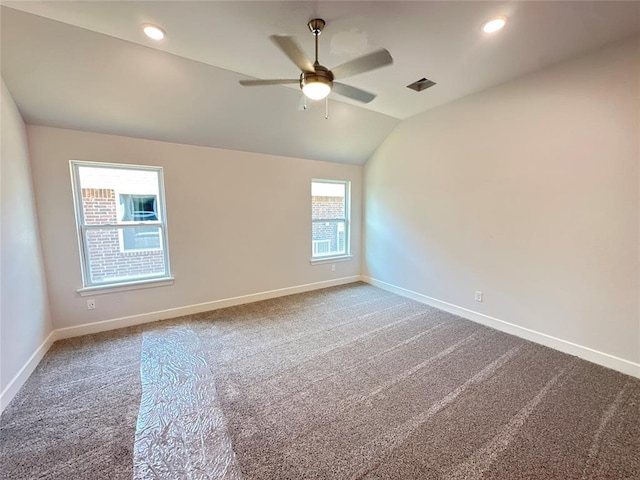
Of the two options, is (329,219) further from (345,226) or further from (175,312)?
Answer: (175,312)

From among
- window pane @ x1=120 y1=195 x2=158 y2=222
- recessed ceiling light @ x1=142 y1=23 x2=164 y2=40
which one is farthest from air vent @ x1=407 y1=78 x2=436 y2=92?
window pane @ x1=120 y1=195 x2=158 y2=222

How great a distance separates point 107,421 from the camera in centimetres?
181

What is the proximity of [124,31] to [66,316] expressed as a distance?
298 centimetres

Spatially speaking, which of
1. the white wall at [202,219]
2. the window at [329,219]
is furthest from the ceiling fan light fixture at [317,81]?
the window at [329,219]

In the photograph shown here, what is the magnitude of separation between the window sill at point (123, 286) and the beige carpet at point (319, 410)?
0.50 m

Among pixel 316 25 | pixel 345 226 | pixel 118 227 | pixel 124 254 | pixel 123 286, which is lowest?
pixel 123 286

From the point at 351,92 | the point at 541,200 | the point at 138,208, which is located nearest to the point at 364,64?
the point at 351,92

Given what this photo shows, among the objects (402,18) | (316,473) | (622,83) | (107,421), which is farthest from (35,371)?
(622,83)

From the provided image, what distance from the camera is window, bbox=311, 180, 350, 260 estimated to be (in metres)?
4.75

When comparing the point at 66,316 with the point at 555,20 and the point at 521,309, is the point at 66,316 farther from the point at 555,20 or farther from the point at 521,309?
the point at 555,20

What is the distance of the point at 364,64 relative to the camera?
1.74 metres

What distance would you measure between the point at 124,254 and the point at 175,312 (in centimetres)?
97

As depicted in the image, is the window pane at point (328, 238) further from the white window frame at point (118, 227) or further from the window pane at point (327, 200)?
the white window frame at point (118, 227)

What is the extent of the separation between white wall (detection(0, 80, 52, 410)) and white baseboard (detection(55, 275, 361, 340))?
300 mm
